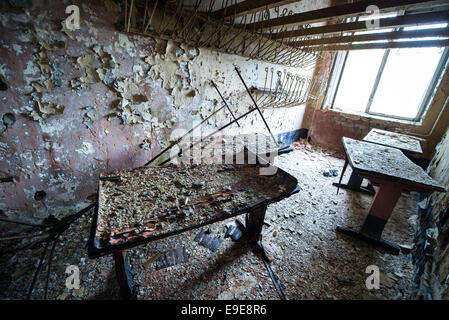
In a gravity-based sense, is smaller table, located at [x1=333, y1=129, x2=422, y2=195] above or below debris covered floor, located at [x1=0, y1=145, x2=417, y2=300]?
above

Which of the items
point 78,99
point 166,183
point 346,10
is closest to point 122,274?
point 166,183

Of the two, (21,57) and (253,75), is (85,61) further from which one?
(253,75)

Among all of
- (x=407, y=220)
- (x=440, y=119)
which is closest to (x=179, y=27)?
(x=407, y=220)

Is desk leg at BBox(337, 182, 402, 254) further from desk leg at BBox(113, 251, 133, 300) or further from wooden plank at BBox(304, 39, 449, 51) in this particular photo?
desk leg at BBox(113, 251, 133, 300)

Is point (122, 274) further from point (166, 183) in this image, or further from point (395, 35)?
point (395, 35)

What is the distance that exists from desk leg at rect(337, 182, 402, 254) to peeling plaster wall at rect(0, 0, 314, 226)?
8.05 feet

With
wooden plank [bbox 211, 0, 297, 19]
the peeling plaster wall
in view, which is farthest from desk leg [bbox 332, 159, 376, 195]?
the peeling plaster wall

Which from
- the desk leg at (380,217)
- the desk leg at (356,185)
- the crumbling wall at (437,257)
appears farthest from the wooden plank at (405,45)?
the desk leg at (380,217)

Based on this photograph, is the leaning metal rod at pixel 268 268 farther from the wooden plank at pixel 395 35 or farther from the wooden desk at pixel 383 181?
the wooden plank at pixel 395 35

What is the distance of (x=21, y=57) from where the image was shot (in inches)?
54.2

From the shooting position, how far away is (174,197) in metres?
1.41

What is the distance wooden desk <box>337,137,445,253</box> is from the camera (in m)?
1.75

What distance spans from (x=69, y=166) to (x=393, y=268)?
3337 mm

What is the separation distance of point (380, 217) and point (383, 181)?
458 mm
